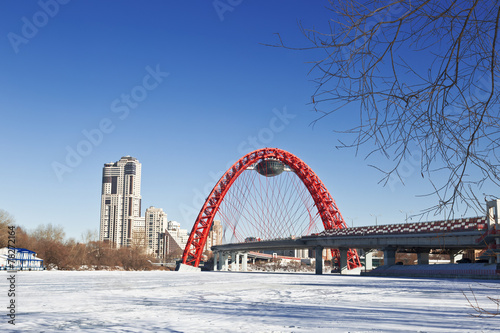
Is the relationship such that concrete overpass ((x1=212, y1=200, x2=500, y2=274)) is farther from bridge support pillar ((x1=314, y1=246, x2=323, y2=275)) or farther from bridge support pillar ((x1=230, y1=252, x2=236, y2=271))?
bridge support pillar ((x1=230, y1=252, x2=236, y2=271))

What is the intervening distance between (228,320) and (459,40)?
7280 millimetres

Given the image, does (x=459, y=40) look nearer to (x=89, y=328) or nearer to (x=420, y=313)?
(x=89, y=328)

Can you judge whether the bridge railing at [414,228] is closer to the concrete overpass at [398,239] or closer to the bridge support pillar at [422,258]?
the concrete overpass at [398,239]

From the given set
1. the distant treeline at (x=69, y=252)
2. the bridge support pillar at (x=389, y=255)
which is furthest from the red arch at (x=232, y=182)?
the bridge support pillar at (x=389, y=255)

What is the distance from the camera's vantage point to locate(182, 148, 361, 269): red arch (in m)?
82.4

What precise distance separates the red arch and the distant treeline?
35.5 ft

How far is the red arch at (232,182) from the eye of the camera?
8244cm

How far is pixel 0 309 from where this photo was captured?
1041cm

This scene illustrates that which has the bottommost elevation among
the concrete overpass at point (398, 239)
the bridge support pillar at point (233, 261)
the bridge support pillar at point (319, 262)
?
the bridge support pillar at point (233, 261)

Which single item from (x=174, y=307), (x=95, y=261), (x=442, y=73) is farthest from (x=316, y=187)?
(x=442, y=73)

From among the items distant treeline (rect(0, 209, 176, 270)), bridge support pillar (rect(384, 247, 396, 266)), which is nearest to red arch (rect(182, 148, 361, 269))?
distant treeline (rect(0, 209, 176, 270))

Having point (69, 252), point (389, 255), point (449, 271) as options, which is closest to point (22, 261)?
point (69, 252)

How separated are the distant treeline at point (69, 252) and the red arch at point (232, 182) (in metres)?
10.8

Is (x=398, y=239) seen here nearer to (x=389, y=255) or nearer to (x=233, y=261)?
(x=389, y=255)
